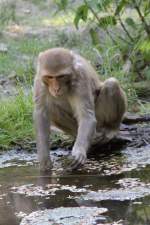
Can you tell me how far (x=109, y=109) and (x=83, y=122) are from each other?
72 cm

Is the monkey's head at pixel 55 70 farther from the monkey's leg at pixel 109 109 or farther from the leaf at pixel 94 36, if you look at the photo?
the leaf at pixel 94 36

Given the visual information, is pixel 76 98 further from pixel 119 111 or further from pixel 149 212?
pixel 149 212

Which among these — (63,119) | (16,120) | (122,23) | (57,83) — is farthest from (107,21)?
(57,83)

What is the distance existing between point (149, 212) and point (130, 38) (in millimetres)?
5191

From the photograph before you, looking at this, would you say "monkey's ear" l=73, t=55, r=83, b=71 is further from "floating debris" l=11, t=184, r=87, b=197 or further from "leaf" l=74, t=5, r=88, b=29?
"leaf" l=74, t=5, r=88, b=29

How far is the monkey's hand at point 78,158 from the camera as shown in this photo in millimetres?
7367

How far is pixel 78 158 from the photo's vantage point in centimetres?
738

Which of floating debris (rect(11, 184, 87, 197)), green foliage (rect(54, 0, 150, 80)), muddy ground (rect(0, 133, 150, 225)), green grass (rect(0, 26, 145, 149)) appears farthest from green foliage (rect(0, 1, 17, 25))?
floating debris (rect(11, 184, 87, 197))

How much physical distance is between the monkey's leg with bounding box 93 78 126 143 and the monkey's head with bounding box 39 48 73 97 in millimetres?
776

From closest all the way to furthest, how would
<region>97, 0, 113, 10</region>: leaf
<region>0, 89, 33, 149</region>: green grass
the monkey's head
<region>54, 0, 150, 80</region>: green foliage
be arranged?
the monkey's head → <region>0, 89, 33, 149</region>: green grass → <region>97, 0, 113, 10</region>: leaf → <region>54, 0, 150, 80</region>: green foliage

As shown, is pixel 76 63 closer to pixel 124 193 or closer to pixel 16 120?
pixel 124 193

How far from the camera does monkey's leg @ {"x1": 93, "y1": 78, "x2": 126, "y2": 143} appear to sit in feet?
26.8

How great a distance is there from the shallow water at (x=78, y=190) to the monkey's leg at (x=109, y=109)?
0.25m

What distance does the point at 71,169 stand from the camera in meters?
7.42
